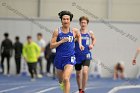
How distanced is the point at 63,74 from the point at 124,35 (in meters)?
18.8

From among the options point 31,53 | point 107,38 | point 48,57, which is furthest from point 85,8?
point 31,53

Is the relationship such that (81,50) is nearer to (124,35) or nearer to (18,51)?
(18,51)

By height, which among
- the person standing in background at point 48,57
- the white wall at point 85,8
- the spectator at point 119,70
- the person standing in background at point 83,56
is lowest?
the spectator at point 119,70

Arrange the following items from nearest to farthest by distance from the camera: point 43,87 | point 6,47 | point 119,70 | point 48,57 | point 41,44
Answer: point 43,87 < point 41,44 < point 48,57 < point 6,47 < point 119,70

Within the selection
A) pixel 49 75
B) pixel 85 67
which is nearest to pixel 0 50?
pixel 49 75

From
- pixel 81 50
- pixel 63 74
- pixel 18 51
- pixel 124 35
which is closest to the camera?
pixel 63 74

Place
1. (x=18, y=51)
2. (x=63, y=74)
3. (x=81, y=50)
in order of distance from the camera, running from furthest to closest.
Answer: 1. (x=18, y=51)
2. (x=81, y=50)
3. (x=63, y=74)

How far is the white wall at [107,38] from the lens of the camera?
31.1 meters

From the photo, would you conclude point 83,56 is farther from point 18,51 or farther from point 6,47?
point 18,51

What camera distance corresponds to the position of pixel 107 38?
31141mm

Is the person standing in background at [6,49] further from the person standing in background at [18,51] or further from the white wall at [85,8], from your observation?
the white wall at [85,8]

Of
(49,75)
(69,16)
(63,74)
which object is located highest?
(69,16)

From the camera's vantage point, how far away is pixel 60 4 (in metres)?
32.1

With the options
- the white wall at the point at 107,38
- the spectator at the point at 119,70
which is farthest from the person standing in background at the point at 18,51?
the spectator at the point at 119,70
